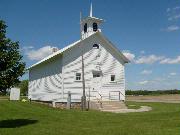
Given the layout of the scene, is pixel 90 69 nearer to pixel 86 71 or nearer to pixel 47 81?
pixel 86 71

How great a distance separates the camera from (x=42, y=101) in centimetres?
4103

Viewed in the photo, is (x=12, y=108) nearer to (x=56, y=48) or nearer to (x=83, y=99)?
(x=83, y=99)

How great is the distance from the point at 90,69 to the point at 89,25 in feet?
16.1

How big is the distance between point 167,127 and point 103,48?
2058 cm

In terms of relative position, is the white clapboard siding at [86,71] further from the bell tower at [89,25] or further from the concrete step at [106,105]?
the concrete step at [106,105]

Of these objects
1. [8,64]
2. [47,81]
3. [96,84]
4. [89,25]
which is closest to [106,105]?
[96,84]

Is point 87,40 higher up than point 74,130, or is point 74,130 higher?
point 87,40

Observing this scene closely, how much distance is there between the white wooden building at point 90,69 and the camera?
3491 centimetres

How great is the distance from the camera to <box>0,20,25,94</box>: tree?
18.2m

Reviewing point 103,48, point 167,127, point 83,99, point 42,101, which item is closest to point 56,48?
point 42,101

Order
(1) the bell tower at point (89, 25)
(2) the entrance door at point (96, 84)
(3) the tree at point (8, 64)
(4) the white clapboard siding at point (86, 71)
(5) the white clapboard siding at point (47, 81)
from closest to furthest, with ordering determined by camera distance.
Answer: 1. (3) the tree at point (8, 64)
2. (4) the white clapboard siding at point (86, 71)
3. (2) the entrance door at point (96, 84)
4. (5) the white clapboard siding at point (47, 81)
5. (1) the bell tower at point (89, 25)

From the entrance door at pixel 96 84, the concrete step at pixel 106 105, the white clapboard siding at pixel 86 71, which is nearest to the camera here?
the concrete step at pixel 106 105

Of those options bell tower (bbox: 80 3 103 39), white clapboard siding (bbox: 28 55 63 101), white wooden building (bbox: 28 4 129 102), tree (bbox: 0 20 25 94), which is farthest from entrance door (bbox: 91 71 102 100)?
tree (bbox: 0 20 25 94)

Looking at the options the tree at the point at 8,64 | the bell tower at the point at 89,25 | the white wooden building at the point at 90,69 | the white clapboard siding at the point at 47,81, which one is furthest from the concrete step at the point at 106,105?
the tree at the point at 8,64
